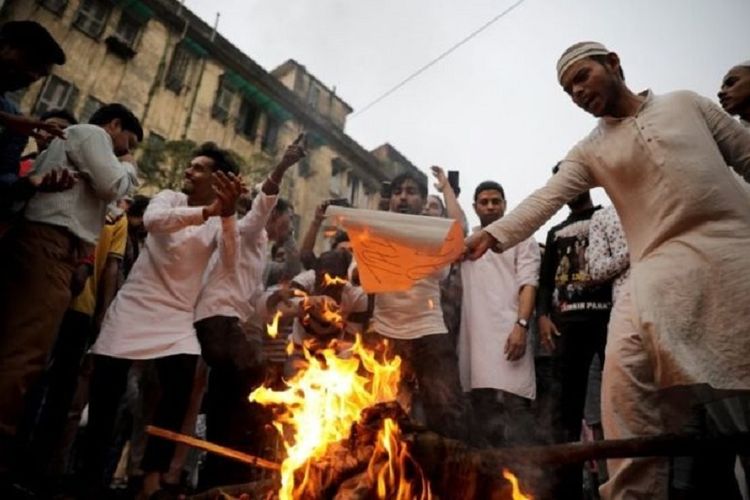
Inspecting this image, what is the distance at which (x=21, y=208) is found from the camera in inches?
125

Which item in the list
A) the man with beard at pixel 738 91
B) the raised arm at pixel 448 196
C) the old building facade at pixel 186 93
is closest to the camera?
the man with beard at pixel 738 91

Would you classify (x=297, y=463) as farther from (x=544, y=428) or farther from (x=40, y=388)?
(x=40, y=388)

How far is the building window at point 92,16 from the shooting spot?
1788 centimetres

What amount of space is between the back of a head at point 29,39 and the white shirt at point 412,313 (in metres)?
3.19

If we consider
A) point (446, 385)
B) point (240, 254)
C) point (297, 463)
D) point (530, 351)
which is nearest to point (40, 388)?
point (240, 254)

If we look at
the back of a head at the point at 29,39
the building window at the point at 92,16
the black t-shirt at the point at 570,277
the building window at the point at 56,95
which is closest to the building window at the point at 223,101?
the building window at the point at 92,16

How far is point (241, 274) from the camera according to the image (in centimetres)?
390

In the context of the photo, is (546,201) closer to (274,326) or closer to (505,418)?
(505,418)

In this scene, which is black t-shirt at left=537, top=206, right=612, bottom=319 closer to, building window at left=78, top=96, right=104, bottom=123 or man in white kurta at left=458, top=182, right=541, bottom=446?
man in white kurta at left=458, top=182, right=541, bottom=446

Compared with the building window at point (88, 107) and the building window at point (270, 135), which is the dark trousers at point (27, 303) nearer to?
the building window at point (88, 107)

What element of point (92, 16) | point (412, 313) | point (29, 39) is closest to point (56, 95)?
point (92, 16)

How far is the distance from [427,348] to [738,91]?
111 inches

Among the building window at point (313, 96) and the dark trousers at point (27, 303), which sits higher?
the building window at point (313, 96)

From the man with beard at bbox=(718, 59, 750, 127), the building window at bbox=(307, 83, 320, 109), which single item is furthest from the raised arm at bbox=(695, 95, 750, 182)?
the building window at bbox=(307, 83, 320, 109)
